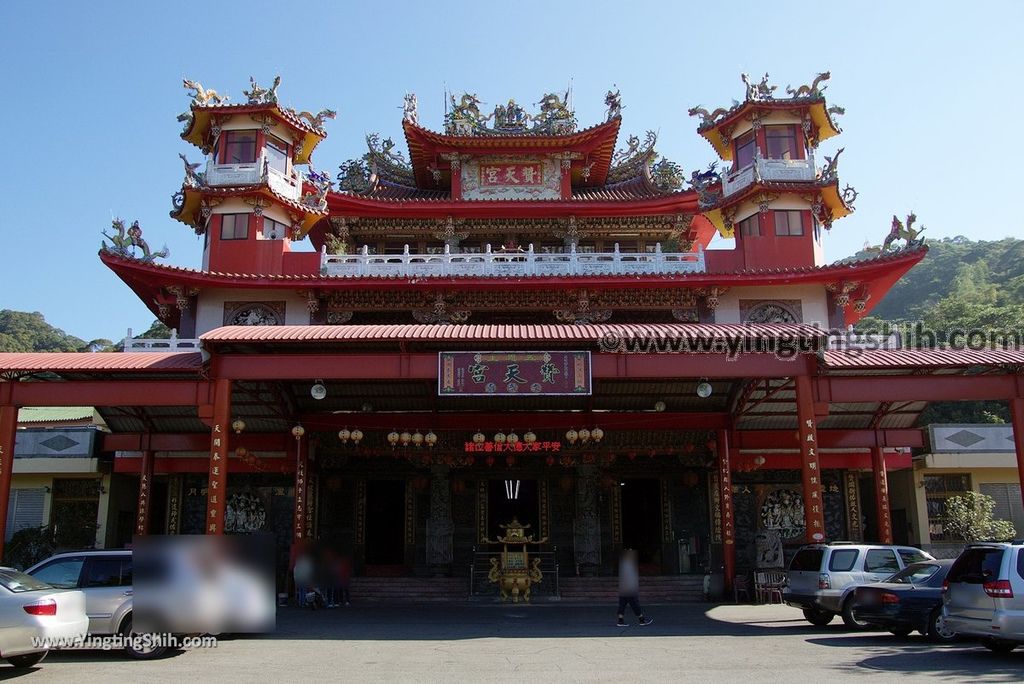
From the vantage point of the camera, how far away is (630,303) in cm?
2406

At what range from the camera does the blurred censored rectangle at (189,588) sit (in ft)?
36.8

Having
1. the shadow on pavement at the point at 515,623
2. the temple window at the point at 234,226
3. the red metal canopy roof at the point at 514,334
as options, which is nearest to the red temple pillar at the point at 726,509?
the shadow on pavement at the point at 515,623

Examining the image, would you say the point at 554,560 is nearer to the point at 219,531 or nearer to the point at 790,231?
the point at 219,531

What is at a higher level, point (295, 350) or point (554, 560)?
point (295, 350)

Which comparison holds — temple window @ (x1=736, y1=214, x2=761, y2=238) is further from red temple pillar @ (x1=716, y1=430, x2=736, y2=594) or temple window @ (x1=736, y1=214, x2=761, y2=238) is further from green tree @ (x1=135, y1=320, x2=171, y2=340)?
green tree @ (x1=135, y1=320, x2=171, y2=340)

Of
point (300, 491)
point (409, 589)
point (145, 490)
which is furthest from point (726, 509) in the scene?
point (145, 490)

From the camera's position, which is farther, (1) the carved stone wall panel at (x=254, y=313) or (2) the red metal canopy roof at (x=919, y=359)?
(1) the carved stone wall panel at (x=254, y=313)

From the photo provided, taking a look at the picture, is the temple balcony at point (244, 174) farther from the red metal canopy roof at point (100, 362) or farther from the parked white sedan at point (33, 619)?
the parked white sedan at point (33, 619)

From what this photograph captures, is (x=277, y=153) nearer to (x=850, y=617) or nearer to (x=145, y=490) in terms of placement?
(x=145, y=490)

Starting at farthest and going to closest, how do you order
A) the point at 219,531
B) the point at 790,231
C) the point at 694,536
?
the point at 790,231 → the point at 694,536 → the point at 219,531

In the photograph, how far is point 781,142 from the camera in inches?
1045

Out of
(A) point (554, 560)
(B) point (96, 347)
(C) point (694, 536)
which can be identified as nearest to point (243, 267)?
(B) point (96, 347)

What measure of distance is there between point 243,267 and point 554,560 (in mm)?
12222

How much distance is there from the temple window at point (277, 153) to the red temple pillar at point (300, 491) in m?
9.32
